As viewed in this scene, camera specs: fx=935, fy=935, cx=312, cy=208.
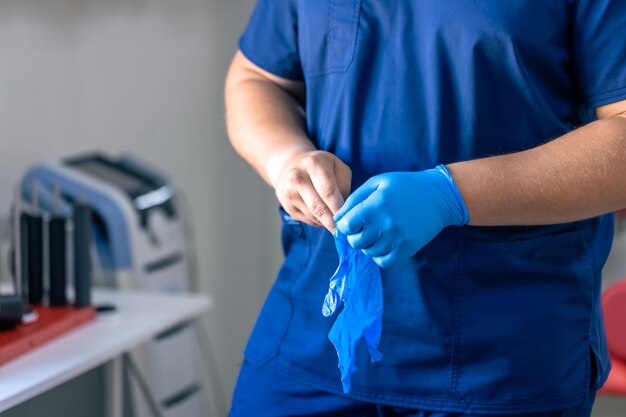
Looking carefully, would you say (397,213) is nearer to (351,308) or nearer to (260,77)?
(351,308)

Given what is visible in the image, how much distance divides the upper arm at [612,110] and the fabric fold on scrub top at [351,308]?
33 centimetres

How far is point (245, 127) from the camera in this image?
1.31 metres

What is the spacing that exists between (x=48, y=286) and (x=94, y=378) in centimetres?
20

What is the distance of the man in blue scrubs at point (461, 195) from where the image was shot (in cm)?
104

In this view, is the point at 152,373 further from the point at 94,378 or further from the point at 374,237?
the point at 374,237

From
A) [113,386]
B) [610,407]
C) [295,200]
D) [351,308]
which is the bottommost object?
[610,407]

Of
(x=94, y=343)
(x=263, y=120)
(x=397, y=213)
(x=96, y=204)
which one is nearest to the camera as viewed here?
(x=397, y=213)

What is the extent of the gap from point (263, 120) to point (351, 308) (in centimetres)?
34

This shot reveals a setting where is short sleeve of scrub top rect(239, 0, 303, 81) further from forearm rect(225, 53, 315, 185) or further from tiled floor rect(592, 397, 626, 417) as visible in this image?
tiled floor rect(592, 397, 626, 417)

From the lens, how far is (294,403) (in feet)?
3.94

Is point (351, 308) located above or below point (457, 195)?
below

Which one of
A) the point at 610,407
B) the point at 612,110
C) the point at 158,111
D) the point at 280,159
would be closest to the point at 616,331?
the point at 610,407

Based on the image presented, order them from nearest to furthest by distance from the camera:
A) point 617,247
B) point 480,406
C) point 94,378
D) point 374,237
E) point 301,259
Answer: point 374,237, point 480,406, point 301,259, point 94,378, point 617,247

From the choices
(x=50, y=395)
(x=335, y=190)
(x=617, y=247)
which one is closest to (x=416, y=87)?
(x=335, y=190)
